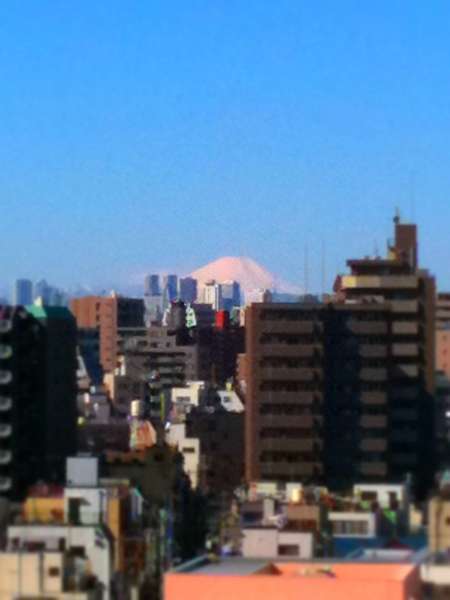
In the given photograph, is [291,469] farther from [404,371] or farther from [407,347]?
[407,347]

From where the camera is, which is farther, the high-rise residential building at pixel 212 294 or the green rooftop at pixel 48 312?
the high-rise residential building at pixel 212 294

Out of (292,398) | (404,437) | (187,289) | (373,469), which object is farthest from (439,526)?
(187,289)

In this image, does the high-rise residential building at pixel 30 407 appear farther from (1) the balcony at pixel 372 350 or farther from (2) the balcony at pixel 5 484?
(1) the balcony at pixel 372 350

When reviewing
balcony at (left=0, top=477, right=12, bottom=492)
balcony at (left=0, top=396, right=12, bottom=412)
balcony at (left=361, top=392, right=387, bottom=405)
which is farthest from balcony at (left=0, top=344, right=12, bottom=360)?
balcony at (left=361, top=392, right=387, bottom=405)

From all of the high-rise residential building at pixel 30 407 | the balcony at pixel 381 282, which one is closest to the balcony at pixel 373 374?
the balcony at pixel 381 282

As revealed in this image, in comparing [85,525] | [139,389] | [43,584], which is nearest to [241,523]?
[85,525]

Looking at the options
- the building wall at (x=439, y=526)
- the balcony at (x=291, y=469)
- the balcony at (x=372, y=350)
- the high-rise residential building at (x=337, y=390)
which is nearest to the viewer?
the building wall at (x=439, y=526)

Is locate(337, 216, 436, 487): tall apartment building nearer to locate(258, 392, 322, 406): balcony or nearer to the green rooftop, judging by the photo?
locate(258, 392, 322, 406): balcony
